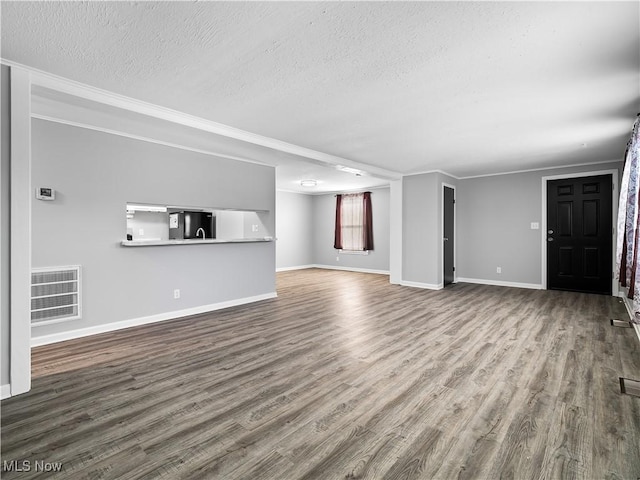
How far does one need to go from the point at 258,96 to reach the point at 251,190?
260 cm

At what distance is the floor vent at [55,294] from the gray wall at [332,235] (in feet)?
23.1

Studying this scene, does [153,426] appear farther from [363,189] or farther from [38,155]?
[363,189]

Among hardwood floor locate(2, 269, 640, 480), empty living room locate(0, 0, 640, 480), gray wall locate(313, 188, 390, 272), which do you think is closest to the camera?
hardwood floor locate(2, 269, 640, 480)

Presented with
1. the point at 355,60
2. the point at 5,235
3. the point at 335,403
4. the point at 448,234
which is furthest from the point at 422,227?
the point at 5,235

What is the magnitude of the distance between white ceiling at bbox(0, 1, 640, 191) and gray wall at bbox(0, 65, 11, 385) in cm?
48

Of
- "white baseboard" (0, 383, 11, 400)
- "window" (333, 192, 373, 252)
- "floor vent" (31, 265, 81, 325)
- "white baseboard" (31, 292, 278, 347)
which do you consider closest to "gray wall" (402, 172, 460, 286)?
"window" (333, 192, 373, 252)

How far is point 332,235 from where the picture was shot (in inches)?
403

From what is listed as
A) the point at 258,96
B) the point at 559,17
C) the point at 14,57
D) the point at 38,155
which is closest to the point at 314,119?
the point at 258,96

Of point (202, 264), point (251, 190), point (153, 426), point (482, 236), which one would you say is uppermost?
point (251, 190)

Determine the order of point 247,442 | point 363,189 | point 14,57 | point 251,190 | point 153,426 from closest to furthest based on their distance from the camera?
point 247,442
point 153,426
point 14,57
point 251,190
point 363,189

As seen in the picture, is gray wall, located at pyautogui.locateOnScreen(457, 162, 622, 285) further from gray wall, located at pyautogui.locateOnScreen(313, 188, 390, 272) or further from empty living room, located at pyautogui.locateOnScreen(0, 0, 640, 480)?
gray wall, located at pyautogui.locateOnScreen(313, 188, 390, 272)

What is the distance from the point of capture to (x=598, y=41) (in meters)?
2.15

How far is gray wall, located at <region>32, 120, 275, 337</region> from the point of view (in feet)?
11.6

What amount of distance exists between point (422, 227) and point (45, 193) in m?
6.03
